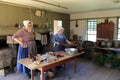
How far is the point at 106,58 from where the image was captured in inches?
164

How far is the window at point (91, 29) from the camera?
5639mm

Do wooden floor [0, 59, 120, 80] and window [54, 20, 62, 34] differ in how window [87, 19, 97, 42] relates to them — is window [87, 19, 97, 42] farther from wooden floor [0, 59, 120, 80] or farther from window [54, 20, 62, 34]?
wooden floor [0, 59, 120, 80]

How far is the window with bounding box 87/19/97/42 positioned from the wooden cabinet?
1.05 ft

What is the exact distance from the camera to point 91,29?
5.77m

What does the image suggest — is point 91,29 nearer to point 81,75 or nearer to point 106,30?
point 106,30

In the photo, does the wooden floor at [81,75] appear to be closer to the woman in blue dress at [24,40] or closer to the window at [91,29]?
the woman in blue dress at [24,40]

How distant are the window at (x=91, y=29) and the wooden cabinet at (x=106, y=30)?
1.05ft

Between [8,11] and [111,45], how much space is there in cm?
433

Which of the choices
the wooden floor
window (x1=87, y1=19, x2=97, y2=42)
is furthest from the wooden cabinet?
the wooden floor

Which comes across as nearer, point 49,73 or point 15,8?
point 49,73

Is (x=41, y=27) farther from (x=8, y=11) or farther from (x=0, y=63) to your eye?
(x=0, y=63)

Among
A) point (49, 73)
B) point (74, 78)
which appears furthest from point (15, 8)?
point (74, 78)

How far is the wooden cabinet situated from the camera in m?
5.01

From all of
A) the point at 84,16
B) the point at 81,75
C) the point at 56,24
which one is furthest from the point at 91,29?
the point at 81,75
